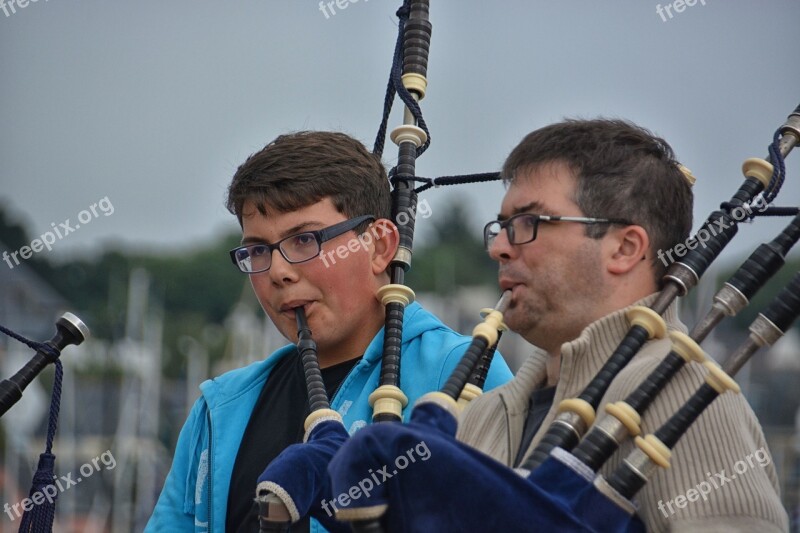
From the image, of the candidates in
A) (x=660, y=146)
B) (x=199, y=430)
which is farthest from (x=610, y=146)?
(x=199, y=430)

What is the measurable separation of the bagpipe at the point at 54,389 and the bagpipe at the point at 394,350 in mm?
686

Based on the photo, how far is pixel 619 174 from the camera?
11.7 feet

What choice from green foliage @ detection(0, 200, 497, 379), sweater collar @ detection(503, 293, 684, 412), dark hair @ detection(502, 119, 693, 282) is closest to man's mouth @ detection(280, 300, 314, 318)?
dark hair @ detection(502, 119, 693, 282)

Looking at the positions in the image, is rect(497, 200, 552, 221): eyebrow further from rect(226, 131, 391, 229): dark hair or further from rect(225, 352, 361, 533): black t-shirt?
rect(225, 352, 361, 533): black t-shirt

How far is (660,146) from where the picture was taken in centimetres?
372

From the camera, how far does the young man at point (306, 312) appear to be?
171 inches

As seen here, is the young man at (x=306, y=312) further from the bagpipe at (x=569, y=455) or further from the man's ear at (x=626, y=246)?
the bagpipe at (x=569, y=455)

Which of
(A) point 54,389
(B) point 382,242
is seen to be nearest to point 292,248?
(B) point 382,242

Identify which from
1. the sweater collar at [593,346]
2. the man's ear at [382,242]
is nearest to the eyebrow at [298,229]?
the man's ear at [382,242]

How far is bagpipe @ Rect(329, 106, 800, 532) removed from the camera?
111 inches

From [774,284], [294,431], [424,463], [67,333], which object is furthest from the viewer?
[774,284]

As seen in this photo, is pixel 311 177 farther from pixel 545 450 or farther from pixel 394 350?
pixel 545 450

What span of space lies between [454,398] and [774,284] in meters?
46.0

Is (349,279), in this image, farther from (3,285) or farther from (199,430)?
(3,285)
